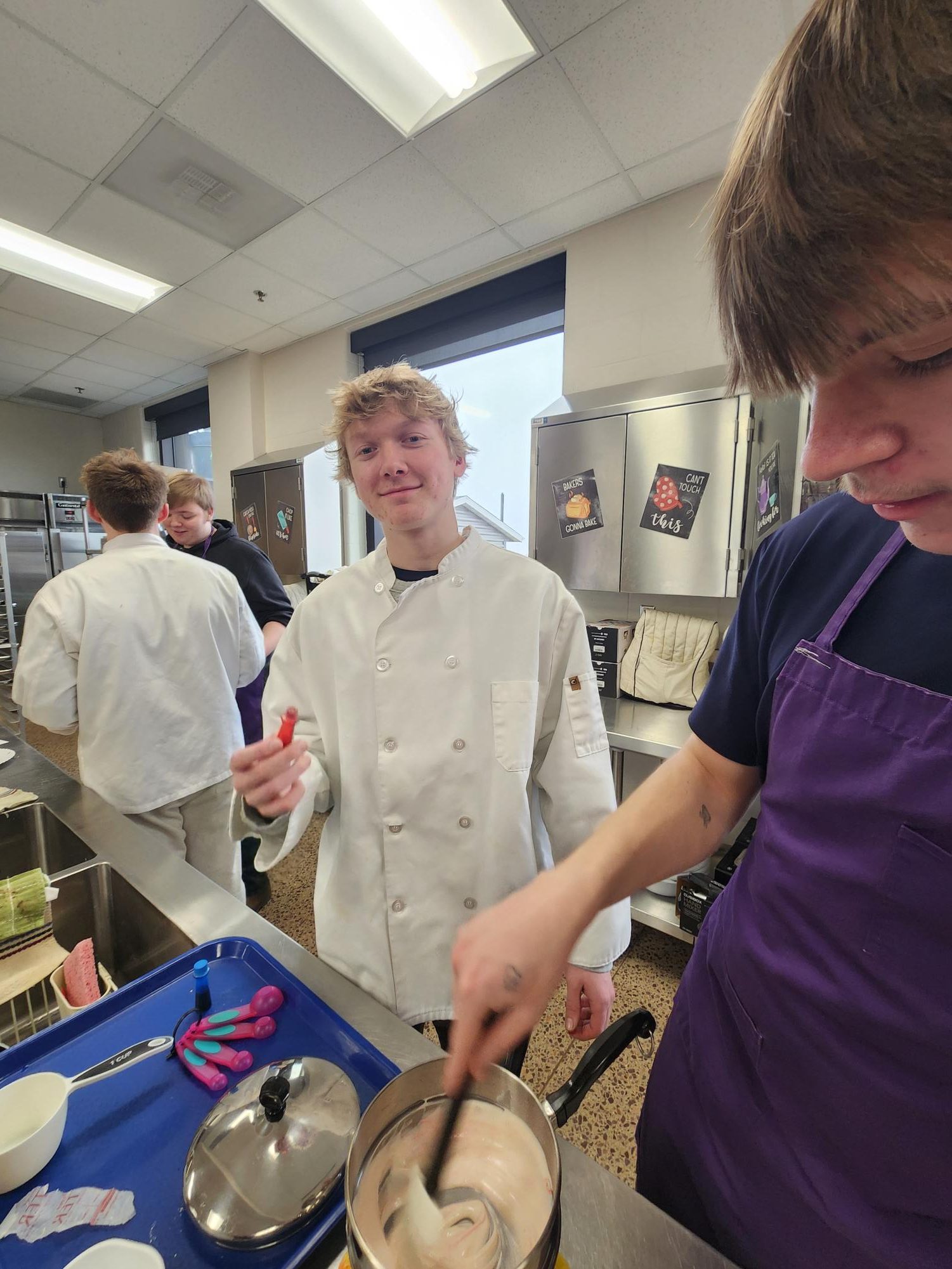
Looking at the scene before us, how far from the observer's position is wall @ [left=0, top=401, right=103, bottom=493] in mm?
5746

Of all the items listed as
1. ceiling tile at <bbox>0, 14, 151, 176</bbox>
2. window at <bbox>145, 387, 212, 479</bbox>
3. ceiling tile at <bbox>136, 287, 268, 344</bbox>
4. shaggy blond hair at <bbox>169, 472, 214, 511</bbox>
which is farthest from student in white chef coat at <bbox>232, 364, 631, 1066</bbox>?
window at <bbox>145, 387, 212, 479</bbox>

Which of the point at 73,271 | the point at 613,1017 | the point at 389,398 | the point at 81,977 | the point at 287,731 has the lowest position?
the point at 613,1017

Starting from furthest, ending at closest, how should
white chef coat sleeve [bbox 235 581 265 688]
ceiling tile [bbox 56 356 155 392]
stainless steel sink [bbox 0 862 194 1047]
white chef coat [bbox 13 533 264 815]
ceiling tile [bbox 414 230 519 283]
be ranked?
1. ceiling tile [bbox 56 356 155 392]
2. ceiling tile [bbox 414 230 519 283]
3. white chef coat sleeve [bbox 235 581 265 688]
4. white chef coat [bbox 13 533 264 815]
5. stainless steel sink [bbox 0 862 194 1047]

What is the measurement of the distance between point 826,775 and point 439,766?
661 millimetres

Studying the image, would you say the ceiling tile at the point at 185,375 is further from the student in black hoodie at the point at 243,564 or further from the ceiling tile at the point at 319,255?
the student in black hoodie at the point at 243,564

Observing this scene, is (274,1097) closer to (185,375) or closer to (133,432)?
(185,375)

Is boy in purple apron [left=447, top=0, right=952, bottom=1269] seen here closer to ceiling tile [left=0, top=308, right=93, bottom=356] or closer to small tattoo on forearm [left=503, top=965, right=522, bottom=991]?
small tattoo on forearm [left=503, top=965, right=522, bottom=991]

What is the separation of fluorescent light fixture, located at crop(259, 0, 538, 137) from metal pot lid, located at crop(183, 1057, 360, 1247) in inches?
98.6

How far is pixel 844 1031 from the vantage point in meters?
0.51

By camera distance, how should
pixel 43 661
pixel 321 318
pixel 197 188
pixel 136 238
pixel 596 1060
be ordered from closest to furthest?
1. pixel 596 1060
2. pixel 43 661
3. pixel 197 188
4. pixel 136 238
5. pixel 321 318

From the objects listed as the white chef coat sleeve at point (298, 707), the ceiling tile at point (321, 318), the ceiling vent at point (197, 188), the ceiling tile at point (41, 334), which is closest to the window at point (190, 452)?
the ceiling tile at point (41, 334)

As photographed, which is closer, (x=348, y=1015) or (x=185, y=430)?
(x=348, y=1015)

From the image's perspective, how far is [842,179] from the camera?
0.98 feet

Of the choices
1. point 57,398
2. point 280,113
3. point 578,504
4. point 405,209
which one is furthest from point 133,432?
point 578,504
